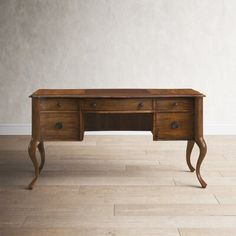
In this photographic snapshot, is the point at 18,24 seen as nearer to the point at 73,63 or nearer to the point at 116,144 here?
the point at 73,63

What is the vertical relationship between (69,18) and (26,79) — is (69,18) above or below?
above

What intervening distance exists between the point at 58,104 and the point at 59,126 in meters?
0.15

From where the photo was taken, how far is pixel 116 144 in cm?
461

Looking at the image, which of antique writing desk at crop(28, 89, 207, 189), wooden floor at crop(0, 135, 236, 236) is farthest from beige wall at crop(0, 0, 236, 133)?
antique writing desk at crop(28, 89, 207, 189)

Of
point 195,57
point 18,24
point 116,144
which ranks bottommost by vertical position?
point 116,144

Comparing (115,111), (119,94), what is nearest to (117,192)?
(115,111)

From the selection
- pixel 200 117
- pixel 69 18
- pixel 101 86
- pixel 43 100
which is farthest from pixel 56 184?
pixel 69 18

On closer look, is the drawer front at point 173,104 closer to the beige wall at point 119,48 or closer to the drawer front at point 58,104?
the drawer front at point 58,104

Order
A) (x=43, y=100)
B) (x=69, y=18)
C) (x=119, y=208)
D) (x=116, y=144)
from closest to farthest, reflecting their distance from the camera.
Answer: (x=119, y=208) → (x=43, y=100) → (x=116, y=144) → (x=69, y=18)

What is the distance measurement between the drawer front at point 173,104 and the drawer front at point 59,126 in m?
0.59

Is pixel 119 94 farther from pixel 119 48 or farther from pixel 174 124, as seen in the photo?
pixel 119 48

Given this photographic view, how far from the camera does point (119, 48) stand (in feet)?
16.3

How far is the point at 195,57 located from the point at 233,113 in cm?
78

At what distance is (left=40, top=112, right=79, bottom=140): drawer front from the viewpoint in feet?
10.2
